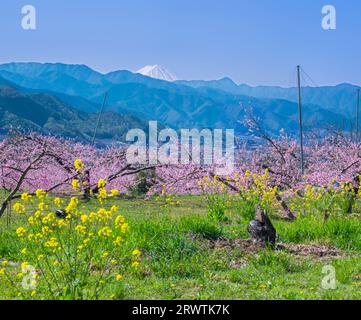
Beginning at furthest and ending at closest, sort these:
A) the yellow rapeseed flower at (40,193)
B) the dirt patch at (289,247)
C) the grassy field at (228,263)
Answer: the dirt patch at (289,247) → the grassy field at (228,263) → the yellow rapeseed flower at (40,193)

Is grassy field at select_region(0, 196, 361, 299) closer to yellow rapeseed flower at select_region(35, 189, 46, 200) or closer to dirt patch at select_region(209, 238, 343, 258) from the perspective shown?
dirt patch at select_region(209, 238, 343, 258)

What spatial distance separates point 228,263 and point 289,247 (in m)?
1.92

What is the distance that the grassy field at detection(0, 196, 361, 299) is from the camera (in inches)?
271

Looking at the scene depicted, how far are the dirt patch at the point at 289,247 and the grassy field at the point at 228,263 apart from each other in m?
0.02

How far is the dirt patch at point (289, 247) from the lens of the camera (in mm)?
9500

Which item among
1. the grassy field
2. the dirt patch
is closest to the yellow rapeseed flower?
the grassy field

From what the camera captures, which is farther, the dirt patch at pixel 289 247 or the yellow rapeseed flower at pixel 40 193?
the dirt patch at pixel 289 247

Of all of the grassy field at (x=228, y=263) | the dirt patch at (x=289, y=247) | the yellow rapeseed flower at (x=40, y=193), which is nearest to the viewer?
the yellow rapeseed flower at (x=40, y=193)

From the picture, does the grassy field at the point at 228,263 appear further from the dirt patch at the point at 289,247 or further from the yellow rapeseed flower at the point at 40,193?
the yellow rapeseed flower at the point at 40,193

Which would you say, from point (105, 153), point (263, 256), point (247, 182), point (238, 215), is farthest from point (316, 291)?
point (105, 153)

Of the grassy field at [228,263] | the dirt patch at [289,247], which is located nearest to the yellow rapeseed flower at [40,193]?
the grassy field at [228,263]

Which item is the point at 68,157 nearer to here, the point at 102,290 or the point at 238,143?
the point at 238,143

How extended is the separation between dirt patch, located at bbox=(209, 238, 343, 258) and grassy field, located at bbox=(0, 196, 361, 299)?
0.06ft
